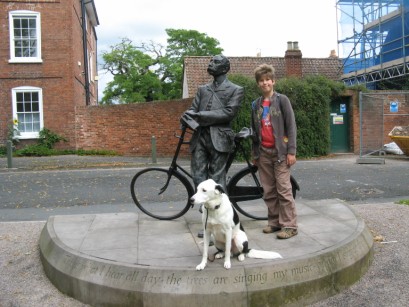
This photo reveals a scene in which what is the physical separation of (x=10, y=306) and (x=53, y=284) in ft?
1.65

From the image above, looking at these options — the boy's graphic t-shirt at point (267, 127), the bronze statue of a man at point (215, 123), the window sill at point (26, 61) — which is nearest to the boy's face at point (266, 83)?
the boy's graphic t-shirt at point (267, 127)

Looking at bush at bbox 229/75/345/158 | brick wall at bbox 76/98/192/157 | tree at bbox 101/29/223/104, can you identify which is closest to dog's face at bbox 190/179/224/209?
Answer: bush at bbox 229/75/345/158

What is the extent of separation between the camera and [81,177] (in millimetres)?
12469

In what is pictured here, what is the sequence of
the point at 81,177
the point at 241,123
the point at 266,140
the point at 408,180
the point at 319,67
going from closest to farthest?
the point at 266,140, the point at 408,180, the point at 81,177, the point at 241,123, the point at 319,67

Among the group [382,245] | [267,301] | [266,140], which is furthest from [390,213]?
[267,301]

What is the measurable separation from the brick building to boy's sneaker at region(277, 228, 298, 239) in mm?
16661

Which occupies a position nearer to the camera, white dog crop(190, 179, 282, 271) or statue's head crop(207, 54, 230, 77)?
white dog crop(190, 179, 282, 271)

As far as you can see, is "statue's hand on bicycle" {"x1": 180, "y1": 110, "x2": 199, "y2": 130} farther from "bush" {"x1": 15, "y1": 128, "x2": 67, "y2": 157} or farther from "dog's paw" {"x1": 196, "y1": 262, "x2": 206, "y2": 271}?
"bush" {"x1": 15, "y1": 128, "x2": 67, "y2": 157}

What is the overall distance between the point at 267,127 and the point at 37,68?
17399 millimetres

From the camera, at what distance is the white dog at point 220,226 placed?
3785 mm

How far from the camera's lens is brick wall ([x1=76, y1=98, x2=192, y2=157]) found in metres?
19.4

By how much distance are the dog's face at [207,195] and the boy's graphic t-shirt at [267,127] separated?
A: 4.44ft

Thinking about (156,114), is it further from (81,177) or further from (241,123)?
(81,177)

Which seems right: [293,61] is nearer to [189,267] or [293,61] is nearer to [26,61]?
[26,61]
